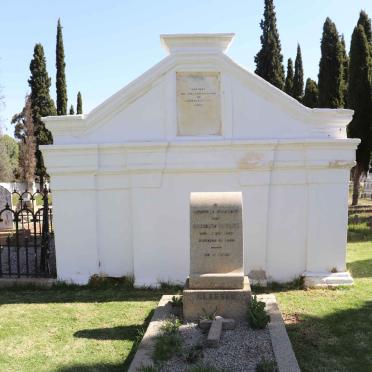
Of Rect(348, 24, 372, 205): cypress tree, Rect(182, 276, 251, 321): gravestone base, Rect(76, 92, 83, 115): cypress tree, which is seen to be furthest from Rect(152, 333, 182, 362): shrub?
Rect(76, 92, 83, 115): cypress tree

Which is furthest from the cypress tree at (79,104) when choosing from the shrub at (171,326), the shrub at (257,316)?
the shrub at (257,316)

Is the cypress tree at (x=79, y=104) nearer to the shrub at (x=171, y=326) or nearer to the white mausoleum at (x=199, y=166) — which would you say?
the white mausoleum at (x=199, y=166)

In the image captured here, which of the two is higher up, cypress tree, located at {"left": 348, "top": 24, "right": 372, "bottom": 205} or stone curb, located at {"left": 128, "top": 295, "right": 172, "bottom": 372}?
cypress tree, located at {"left": 348, "top": 24, "right": 372, "bottom": 205}

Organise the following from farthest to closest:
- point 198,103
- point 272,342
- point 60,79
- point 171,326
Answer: point 60,79, point 198,103, point 171,326, point 272,342

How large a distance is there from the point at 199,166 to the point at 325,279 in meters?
2.84

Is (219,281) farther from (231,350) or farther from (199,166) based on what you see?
(199,166)

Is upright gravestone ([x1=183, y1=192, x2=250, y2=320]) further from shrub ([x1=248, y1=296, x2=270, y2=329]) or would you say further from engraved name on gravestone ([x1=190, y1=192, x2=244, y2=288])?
shrub ([x1=248, y1=296, x2=270, y2=329])

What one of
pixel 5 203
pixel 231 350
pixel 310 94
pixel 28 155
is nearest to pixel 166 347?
pixel 231 350

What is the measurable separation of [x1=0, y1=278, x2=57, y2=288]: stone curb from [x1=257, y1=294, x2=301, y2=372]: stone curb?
3903mm

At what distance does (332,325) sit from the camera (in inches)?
237

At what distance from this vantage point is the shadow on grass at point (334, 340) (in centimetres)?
487

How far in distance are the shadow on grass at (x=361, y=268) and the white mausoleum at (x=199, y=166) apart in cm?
137

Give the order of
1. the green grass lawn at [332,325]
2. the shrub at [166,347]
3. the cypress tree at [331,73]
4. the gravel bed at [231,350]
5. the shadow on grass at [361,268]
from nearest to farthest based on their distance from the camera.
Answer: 1. the gravel bed at [231,350]
2. the shrub at [166,347]
3. the green grass lawn at [332,325]
4. the shadow on grass at [361,268]
5. the cypress tree at [331,73]

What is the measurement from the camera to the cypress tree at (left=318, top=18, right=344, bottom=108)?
23750 mm
